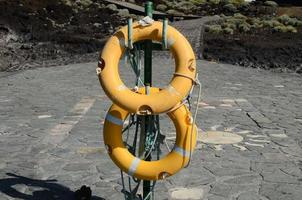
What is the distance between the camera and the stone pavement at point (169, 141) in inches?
204

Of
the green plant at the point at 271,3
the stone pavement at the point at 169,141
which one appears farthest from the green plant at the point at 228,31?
the green plant at the point at 271,3

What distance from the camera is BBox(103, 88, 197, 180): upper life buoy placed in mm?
4070

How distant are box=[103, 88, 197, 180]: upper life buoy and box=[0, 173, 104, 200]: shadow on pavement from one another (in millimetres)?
970

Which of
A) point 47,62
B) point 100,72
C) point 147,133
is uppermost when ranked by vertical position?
point 100,72

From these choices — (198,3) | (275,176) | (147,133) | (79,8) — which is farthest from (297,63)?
(198,3)

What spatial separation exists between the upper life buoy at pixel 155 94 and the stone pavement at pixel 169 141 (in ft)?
4.52

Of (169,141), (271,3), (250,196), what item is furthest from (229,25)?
(250,196)

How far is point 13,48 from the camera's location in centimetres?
2014

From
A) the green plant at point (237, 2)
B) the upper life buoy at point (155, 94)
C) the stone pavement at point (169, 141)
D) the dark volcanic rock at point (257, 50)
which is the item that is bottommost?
the dark volcanic rock at point (257, 50)

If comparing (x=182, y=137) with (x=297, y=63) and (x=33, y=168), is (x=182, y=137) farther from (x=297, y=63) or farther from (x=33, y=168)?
(x=297, y=63)

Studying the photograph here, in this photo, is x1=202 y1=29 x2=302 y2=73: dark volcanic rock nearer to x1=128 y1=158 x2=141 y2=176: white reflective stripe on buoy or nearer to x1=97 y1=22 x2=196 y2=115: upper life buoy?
x1=97 y1=22 x2=196 y2=115: upper life buoy

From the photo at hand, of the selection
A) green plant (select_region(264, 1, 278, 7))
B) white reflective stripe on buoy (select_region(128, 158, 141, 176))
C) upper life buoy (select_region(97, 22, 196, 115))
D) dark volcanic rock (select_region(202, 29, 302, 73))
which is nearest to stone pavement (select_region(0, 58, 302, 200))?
white reflective stripe on buoy (select_region(128, 158, 141, 176))

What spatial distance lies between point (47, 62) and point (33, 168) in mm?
12453

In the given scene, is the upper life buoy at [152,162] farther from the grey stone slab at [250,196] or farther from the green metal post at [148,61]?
the grey stone slab at [250,196]
